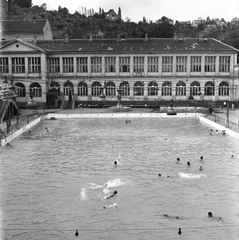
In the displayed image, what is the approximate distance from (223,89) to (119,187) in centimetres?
5864

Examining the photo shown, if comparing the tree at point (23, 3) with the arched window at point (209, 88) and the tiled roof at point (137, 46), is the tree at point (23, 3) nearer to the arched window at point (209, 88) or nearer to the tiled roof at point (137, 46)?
the tiled roof at point (137, 46)

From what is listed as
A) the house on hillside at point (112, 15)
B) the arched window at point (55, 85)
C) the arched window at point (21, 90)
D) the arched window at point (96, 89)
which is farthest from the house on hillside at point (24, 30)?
the house on hillside at point (112, 15)

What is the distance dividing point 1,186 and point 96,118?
123 feet

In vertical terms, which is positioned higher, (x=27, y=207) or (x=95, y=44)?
(x=95, y=44)

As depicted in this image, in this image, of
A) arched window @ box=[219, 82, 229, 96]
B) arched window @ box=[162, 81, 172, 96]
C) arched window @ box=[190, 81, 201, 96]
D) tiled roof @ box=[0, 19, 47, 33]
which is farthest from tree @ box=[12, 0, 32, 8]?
arched window @ box=[219, 82, 229, 96]

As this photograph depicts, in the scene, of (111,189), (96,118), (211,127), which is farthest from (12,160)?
(96,118)

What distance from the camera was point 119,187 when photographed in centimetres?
2528

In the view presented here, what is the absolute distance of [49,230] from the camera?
62.1 feet

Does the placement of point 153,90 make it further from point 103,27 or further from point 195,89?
point 103,27

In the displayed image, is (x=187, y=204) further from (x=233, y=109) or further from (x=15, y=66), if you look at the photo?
(x=15, y=66)

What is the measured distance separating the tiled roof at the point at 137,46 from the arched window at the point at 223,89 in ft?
20.2

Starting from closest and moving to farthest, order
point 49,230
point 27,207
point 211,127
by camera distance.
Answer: point 49,230
point 27,207
point 211,127

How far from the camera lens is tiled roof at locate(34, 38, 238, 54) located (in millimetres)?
80500

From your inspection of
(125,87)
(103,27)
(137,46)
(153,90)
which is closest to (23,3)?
(103,27)
